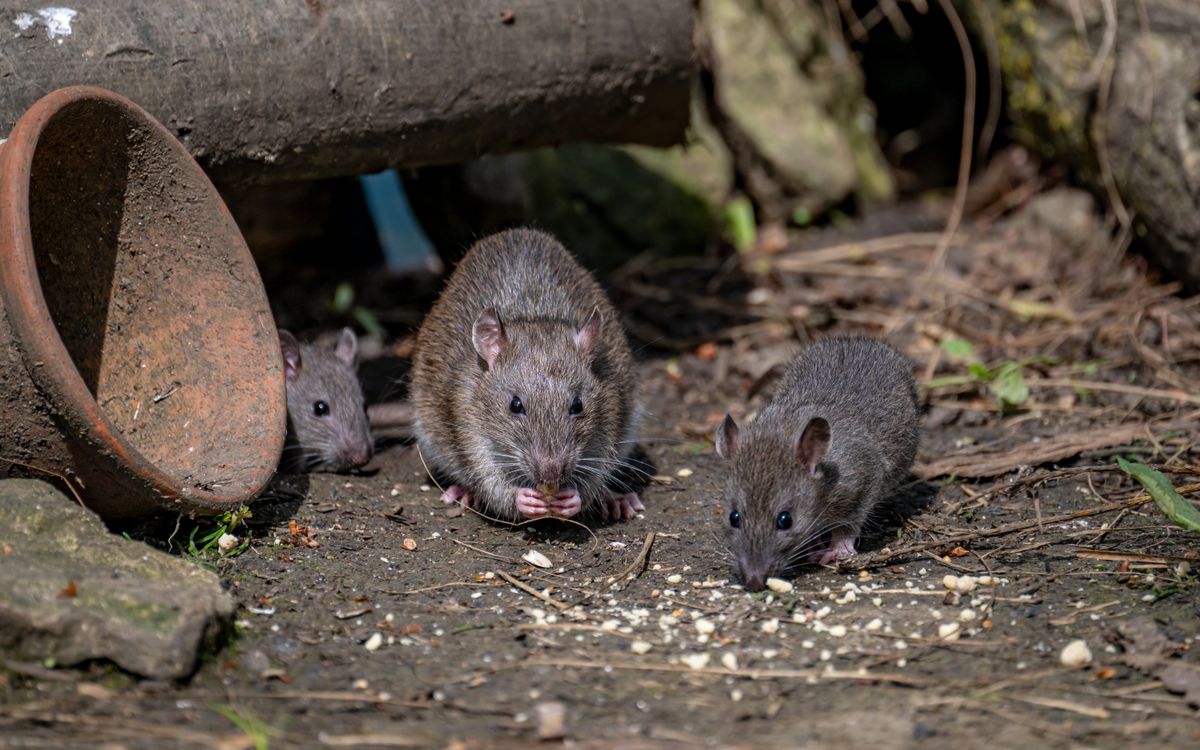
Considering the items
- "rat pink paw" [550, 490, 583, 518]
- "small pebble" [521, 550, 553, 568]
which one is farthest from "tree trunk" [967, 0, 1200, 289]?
"small pebble" [521, 550, 553, 568]

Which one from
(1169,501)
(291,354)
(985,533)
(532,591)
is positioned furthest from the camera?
(291,354)

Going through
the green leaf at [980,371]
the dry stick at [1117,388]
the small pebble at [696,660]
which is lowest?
the small pebble at [696,660]

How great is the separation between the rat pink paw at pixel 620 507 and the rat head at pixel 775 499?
900 mm

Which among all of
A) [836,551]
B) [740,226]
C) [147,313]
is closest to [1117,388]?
[836,551]

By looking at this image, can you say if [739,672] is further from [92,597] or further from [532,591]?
[92,597]

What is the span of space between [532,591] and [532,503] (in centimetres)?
71

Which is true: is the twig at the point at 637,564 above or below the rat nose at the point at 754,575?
below

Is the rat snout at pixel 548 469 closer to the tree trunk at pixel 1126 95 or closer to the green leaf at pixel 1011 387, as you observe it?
the green leaf at pixel 1011 387

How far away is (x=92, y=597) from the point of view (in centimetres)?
411

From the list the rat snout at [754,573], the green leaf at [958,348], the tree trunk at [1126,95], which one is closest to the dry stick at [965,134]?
the tree trunk at [1126,95]

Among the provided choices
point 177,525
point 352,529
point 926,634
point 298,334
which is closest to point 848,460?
point 926,634

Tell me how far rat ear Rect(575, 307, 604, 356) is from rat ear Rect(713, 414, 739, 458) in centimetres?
90

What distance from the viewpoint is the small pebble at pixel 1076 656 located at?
4.33m

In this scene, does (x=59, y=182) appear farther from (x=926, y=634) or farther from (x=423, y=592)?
(x=926, y=634)
